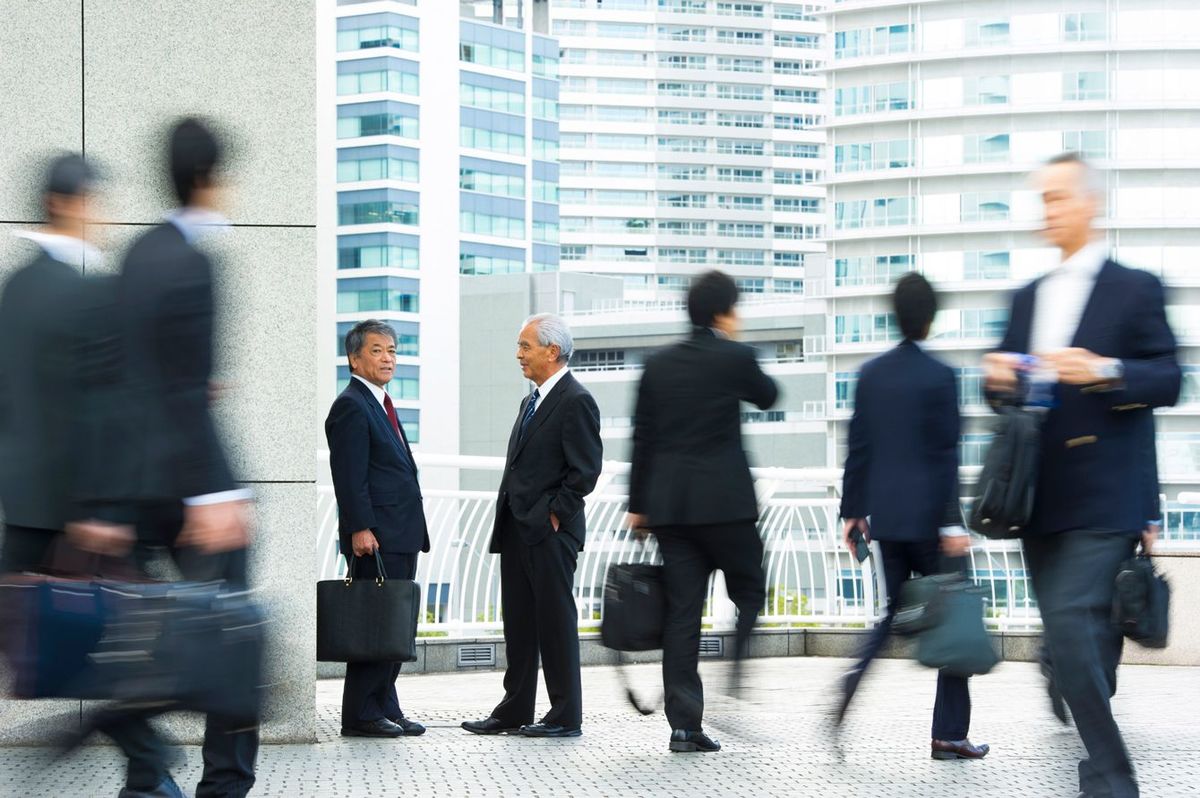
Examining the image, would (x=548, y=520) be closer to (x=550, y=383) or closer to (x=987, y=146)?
(x=550, y=383)

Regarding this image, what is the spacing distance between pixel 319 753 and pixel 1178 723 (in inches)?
164

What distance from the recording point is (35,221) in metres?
7.04

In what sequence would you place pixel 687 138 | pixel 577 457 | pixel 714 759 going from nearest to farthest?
pixel 714 759, pixel 577 457, pixel 687 138

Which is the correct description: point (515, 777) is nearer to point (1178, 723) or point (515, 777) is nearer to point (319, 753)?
point (319, 753)

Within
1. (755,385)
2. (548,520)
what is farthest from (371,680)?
(755,385)

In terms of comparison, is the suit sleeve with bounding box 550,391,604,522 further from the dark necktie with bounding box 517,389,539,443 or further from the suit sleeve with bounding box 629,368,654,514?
the suit sleeve with bounding box 629,368,654,514

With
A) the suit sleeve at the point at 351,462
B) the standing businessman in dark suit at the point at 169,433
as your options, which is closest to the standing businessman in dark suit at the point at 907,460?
the suit sleeve at the point at 351,462

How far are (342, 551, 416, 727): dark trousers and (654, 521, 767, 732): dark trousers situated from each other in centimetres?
131

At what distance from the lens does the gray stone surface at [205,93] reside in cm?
708

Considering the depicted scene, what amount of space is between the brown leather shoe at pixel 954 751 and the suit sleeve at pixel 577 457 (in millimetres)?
1815

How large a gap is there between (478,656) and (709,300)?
5018 millimetres

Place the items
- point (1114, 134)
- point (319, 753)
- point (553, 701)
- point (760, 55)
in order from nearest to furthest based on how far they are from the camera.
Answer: point (319, 753) → point (553, 701) → point (1114, 134) → point (760, 55)

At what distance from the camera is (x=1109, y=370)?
4.76 metres

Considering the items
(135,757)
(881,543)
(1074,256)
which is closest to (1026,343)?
(1074,256)
